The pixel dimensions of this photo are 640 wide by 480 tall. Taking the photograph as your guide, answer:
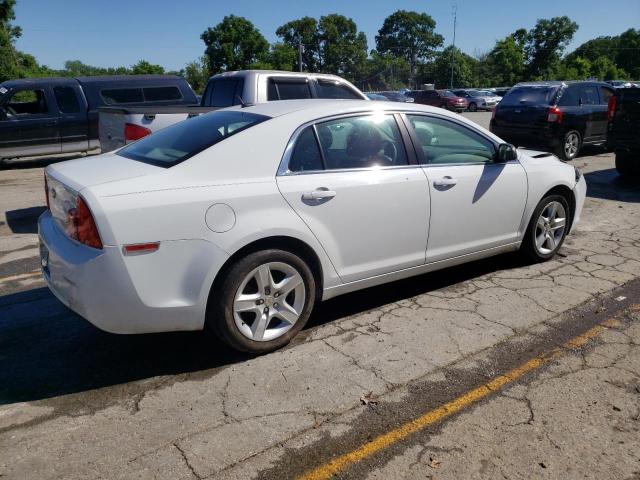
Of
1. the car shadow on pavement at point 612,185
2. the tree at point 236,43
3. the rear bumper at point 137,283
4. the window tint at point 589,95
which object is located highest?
the tree at point 236,43

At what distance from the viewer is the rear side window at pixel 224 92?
803 centimetres

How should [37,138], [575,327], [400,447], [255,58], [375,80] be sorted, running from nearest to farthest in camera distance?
[400,447] < [575,327] < [37,138] < [255,58] < [375,80]

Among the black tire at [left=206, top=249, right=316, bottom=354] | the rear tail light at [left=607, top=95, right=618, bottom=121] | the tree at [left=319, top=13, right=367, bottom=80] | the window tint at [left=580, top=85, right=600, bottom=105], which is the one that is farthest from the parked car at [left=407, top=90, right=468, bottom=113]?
the tree at [left=319, top=13, right=367, bottom=80]

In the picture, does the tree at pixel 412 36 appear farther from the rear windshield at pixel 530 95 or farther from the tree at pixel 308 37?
the rear windshield at pixel 530 95

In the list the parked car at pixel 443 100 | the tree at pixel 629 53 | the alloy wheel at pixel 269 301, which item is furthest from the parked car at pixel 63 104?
the tree at pixel 629 53

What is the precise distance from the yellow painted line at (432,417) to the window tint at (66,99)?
A: 37.4 feet

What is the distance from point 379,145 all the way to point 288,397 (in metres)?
1.92

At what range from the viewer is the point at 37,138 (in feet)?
38.2

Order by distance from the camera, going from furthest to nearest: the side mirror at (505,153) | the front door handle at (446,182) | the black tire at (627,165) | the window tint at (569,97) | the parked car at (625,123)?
the window tint at (569,97)
the black tire at (627,165)
the parked car at (625,123)
the side mirror at (505,153)
the front door handle at (446,182)

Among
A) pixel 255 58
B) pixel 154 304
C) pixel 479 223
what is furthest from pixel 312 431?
pixel 255 58

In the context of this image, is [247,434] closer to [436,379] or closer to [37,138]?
[436,379]

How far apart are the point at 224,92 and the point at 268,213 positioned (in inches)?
217

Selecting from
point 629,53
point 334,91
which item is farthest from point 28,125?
point 629,53

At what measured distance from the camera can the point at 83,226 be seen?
2.95 meters
